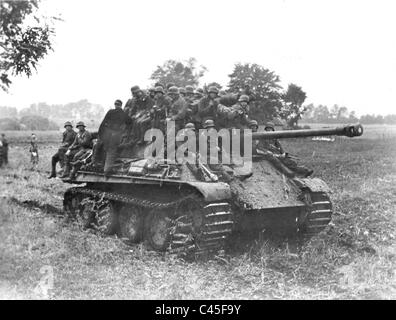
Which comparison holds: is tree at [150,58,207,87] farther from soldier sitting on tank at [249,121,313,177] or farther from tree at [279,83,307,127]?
soldier sitting on tank at [249,121,313,177]

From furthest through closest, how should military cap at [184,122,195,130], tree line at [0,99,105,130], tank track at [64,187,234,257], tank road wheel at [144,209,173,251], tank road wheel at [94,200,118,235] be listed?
1. tree line at [0,99,105,130]
2. tank road wheel at [94,200,118,235]
3. military cap at [184,122,195,130]
4. tank road wheel at [144,209,173,251]
5. tank track at [64,187,234,257]

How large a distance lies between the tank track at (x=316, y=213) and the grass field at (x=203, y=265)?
238 millimetres

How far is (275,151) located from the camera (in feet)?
36.6

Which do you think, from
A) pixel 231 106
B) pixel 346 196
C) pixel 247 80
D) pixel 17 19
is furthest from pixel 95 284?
pixel 247 80

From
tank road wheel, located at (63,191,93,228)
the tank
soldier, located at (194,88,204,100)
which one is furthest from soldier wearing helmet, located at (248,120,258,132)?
tank road wheel, located at (63,191,93,228)

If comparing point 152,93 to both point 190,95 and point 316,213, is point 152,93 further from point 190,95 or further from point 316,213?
point 316,213

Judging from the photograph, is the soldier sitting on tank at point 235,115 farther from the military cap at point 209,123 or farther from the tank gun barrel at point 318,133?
the military cap at point 209,123

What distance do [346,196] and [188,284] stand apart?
7.72m

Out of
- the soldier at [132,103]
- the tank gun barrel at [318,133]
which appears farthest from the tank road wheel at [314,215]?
the soldier at [132,103]

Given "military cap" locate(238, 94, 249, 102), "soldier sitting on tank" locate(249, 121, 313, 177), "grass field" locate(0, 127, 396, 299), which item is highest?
"military cap" locate(238, 94, 249, 102)

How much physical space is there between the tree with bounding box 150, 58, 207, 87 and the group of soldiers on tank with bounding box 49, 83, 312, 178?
26.8 metres

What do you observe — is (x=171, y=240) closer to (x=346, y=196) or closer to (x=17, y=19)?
(x=17, y=19)

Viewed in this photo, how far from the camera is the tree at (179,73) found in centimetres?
3847

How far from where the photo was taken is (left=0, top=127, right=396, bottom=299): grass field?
7035 mm
